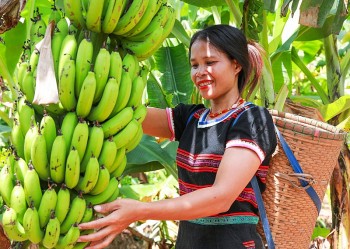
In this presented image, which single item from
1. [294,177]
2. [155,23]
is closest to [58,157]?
[155,23]

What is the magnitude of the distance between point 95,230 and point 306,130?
695 millimetres

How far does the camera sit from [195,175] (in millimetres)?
1716

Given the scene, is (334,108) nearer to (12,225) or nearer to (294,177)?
(294,177)

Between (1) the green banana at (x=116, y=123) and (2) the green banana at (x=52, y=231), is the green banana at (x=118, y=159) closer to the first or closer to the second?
(1) the green banana at (x=116, y=123)

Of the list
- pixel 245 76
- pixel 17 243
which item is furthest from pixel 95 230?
pixel 245 76

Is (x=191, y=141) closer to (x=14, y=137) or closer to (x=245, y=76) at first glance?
(x=245, y=76)

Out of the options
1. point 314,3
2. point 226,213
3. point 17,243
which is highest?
point 314,3

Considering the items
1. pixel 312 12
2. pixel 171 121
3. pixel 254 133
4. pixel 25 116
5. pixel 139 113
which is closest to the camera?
pixel 25 116

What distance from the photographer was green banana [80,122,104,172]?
137 centimetres

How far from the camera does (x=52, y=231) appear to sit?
51.8 inches

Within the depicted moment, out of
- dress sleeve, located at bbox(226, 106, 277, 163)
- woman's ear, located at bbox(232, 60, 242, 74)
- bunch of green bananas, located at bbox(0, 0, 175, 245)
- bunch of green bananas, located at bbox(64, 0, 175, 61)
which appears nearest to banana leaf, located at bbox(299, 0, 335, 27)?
woman's ear, located at bbox(232, 60, 242, 74)

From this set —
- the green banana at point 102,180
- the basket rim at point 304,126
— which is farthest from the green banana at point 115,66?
the basket rim at point 304,126

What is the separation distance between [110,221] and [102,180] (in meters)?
0.09

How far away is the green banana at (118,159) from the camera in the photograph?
146 cm
